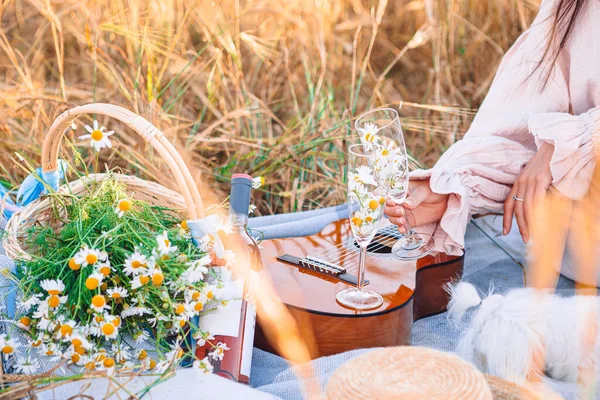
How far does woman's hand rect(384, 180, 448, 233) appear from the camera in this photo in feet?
5.92

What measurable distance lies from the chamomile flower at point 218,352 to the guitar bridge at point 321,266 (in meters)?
0.44

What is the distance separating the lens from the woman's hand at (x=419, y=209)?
1804 millimetres

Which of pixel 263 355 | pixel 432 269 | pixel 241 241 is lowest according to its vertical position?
pixel 263 355

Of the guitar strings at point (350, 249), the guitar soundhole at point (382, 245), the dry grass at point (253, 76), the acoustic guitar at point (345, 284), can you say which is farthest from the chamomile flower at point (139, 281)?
the dry grass at point (253, 76)

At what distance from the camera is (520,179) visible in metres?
1.83

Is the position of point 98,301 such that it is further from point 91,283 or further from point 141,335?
point 141,335

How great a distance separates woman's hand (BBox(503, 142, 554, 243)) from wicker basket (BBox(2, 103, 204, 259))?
893mm

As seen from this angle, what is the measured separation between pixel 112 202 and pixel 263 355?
20.4 inches

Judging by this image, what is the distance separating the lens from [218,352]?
1352 millimetres

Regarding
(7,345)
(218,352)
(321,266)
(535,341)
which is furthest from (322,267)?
(7,345)

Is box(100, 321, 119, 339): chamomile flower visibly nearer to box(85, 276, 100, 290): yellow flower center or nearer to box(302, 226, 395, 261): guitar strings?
box(85, 276, 100, 290): yellow flower center

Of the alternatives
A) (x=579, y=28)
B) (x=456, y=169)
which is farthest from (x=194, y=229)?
(x=579, y=28)

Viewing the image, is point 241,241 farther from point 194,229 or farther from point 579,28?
point 579,28

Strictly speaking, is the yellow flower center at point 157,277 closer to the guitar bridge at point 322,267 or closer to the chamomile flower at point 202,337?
the chamomile flower at point 202,337
